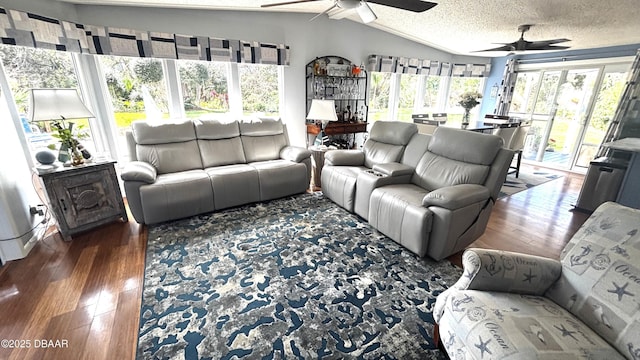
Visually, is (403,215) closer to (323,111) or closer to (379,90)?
(323,111)

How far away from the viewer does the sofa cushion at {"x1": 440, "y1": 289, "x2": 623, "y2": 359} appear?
0.95 m

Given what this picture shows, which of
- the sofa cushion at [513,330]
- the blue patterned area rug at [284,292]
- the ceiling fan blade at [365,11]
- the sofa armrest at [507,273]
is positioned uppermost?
the ceiling fan blade at [365,11]

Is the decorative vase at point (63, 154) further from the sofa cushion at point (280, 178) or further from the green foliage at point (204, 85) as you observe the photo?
the sofa cushion at point (280, 178)

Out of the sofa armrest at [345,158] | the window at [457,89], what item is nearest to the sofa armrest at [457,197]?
the sofa armrest at [345,158]

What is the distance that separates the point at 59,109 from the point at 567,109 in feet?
25.1

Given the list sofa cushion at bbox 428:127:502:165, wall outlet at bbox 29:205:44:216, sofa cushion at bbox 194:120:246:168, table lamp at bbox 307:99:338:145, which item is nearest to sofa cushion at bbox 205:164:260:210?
sofa cushion at bbox 194:120:246:168

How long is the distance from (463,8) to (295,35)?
2.40 meters

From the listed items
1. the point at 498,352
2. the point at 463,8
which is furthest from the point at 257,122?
the point at 498,352

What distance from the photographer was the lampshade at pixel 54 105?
6.91ft

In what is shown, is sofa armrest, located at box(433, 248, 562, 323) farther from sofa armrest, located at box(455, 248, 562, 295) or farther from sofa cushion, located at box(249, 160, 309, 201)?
sofa cushion, located at box(249, 160, 309, 201)

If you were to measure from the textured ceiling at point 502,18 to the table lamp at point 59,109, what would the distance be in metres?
1.33

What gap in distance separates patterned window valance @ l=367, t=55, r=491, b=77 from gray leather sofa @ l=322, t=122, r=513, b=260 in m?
2.33

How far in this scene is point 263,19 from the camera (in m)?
3.94

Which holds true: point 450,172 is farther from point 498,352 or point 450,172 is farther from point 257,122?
point 257,122
